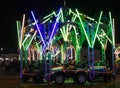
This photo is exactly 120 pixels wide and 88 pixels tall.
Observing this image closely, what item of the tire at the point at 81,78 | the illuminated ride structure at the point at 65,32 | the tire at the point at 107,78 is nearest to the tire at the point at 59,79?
the illuminated ride structure at the point at 65,32

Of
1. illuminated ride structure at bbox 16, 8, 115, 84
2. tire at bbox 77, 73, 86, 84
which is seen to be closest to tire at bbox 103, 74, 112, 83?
illuminated ride structure at bbox 16, 8, 115, 84

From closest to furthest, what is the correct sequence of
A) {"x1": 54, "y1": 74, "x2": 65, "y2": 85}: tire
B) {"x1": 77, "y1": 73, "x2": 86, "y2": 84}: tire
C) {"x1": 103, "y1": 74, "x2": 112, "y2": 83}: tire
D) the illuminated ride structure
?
the illuminated ride structure
{"x1": 54, "y1": 74, "x2": 65, "y2": 85}: tire
{"x1": 77, "y1": 73, "x2": 86, "y2": 84}: tire
{"x1": 103, "y1": 74, "x2": 112, "y2": 83}: tire

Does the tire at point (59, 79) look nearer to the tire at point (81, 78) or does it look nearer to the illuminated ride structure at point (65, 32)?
the illuminated ride structure at point (65, 32)

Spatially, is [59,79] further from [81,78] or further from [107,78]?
[107,78]

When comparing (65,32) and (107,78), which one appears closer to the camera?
(107,78)

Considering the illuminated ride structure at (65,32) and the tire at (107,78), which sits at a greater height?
the illuminated ride structure at (65,32)

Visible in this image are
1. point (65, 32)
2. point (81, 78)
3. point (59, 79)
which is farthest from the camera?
point (65, 32)

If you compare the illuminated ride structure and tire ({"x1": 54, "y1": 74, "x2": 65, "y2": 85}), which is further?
tire ({"x1": 54, "y1": 74, "x2": 65, "y2": 85})

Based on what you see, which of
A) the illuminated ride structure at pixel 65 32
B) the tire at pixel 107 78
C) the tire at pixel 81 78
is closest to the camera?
the illuminated ride structure at pixel 65 32

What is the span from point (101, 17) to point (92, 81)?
5.16 meters

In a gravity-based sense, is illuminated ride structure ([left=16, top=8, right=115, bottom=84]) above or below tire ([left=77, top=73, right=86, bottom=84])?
above

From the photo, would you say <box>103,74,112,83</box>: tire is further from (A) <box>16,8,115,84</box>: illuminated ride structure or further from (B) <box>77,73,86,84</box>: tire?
(B) <box>77,73,86,84</box>: tire

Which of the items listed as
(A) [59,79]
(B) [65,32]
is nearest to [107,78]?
(A) [59,79]

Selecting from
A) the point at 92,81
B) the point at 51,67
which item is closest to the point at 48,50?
the point at 51,67
